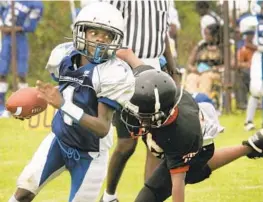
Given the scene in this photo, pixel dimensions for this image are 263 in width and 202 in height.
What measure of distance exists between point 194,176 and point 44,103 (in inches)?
41.5

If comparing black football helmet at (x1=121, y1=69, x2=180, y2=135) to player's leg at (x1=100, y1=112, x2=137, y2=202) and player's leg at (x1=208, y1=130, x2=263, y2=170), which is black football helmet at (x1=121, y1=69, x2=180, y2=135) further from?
player's leg at (x1=100, y1=112, x2=137, y2=202)

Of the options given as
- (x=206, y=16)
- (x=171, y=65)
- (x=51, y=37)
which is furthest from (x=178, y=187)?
(x=51, y=37)

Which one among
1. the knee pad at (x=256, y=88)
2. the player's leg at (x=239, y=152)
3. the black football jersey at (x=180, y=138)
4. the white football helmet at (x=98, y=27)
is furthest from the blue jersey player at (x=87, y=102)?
the knee pad at (x=256, y=88)

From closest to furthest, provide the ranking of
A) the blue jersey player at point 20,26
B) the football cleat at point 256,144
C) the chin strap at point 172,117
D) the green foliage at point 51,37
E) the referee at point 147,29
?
the chin strap at point 172,117 → the football cleat at point 256,144 → the referee at point 147,29 → the blue jersey player at point 20,26 → the green foliage at point 51,37

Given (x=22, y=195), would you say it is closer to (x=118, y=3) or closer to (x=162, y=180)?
(x=162, y=180)

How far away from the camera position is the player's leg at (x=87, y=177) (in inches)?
202

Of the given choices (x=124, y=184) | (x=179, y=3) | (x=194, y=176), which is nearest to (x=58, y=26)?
(x=179, y=3)

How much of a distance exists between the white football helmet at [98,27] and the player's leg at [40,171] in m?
0.52

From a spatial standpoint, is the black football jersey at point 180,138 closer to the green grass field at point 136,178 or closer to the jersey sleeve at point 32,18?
the green grass field at point 136,178

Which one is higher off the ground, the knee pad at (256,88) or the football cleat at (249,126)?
the knee pad at (256,88)

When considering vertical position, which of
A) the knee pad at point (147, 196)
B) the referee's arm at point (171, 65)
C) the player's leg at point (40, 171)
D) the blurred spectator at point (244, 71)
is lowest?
the blurred spectator at point (244, 71)

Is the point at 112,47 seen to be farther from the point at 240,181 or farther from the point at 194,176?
the point at 240,181

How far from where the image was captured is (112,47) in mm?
5012

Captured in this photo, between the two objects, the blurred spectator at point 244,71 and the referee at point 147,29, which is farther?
the blurred spectator at point 244,71
